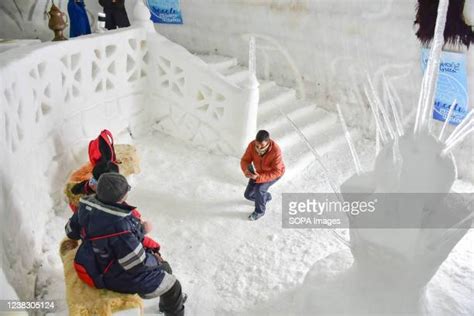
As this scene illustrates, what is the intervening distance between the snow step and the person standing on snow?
1.57m

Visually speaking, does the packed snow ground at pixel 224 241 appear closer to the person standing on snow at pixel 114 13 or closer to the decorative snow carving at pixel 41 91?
the decorative snow carving at pixel 41 91

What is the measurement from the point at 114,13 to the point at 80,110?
3068 mm

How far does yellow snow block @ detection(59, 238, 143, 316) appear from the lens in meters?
3.06

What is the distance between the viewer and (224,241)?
185 inches

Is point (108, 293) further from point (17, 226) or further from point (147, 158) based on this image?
point (147, 158)

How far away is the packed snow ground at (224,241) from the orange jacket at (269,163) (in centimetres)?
55

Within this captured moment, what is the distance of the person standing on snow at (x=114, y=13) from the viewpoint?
25.1 feet

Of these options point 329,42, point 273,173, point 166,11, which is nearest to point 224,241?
point 273,173

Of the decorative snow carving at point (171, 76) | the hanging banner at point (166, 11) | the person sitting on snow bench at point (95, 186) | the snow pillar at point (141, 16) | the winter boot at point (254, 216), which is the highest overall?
the snow pillar at point (141, 16)

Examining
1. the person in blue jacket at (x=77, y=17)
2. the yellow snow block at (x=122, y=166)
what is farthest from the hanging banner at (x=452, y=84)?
the person in blue jacket at (x=77, y=17)

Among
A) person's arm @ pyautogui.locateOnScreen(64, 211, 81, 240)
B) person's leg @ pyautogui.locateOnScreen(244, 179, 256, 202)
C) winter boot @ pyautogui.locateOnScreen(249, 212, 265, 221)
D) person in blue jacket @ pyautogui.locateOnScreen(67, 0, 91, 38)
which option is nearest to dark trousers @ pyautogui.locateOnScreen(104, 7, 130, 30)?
person in blue jacket @ pyautogui.locateOnScreen(67, 0, 91, 38)

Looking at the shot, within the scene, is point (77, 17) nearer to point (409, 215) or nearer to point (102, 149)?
point (102, 149)

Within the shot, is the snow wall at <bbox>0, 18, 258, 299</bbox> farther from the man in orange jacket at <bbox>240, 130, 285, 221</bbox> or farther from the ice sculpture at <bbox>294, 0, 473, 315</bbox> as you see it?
the ice sculpture at <bbox>294, 0, 473, 315</bbox>

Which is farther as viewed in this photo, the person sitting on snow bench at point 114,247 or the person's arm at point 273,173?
the person's arm at point 273,173
